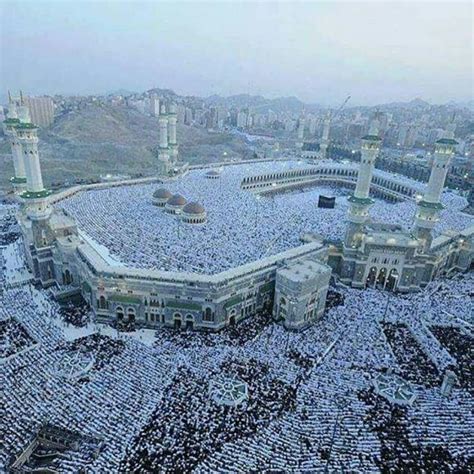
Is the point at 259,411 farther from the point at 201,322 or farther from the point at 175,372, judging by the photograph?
the point at 201,322

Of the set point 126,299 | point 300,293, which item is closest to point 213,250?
point 126,299

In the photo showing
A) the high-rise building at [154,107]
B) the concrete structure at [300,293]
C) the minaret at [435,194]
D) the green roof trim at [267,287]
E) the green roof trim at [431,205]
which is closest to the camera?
the concrete structure at [300,293]

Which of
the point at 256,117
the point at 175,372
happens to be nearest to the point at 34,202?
the point at 175,372

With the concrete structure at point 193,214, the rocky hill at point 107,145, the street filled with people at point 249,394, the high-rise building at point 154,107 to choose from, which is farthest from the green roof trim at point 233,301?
the high-rise building at point 154,107

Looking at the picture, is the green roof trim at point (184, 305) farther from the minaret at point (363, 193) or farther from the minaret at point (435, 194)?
the minaret at point (435, 194)

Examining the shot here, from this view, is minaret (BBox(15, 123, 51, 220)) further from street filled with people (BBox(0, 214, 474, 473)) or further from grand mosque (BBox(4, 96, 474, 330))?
street filled with people (BBox(0, 214, 474, 473))

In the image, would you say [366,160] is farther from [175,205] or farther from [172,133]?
[172,133]

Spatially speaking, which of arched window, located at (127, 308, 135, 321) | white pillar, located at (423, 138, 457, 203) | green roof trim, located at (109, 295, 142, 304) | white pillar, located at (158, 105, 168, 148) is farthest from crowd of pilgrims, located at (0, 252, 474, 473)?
white pillar, located at (158, 105, 168, 148)
